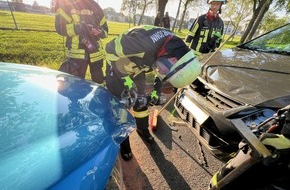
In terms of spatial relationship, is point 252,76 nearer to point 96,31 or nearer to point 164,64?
point 164,64

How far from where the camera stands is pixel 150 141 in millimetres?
2816

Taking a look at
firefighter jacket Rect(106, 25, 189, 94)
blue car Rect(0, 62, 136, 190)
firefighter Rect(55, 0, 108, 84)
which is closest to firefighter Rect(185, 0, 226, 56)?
firefighter Rect(55, 0, 108, 84)

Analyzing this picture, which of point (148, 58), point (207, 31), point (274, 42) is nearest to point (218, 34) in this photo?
point (207, 31)

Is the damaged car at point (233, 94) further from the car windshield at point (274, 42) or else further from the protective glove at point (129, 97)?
the protective glove at point (129, 97)

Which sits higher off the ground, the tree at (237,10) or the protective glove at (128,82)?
the tree at (237,10)

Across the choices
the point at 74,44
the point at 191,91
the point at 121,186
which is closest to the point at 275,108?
the point at 191,91

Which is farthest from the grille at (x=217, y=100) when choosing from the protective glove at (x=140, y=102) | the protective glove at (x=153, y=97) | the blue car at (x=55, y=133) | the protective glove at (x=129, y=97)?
the blue car at (x=55, y=133)

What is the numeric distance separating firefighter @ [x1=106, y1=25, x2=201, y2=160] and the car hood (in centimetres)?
59

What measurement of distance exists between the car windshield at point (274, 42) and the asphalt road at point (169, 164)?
5.25 feet

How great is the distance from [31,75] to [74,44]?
6.20ft

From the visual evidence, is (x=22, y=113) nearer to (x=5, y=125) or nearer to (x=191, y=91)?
(x=5, y=125)

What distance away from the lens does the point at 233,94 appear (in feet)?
6.73

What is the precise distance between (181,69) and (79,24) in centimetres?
214

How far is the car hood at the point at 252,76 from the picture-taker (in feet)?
6.16
